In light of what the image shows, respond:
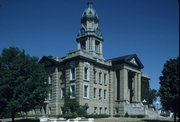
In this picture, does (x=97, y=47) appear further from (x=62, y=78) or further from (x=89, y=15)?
(x=62, y=78)

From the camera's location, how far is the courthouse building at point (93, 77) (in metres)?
60.1

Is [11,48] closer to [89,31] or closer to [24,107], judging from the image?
[24,107]

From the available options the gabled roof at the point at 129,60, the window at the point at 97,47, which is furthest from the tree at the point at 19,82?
the window at the point at 97,47

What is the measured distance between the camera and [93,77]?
62.7 m

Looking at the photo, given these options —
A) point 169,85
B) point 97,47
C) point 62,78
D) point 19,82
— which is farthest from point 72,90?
point 169,85

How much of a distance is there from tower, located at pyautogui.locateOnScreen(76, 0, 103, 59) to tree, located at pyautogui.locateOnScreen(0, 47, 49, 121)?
21.2 metres

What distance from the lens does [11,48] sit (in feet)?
162

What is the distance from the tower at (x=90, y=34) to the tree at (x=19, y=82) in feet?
69.7

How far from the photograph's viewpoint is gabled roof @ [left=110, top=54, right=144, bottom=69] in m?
65.6

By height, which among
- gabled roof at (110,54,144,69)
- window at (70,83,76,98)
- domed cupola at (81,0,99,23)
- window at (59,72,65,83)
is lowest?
window at (70,83,76,98)

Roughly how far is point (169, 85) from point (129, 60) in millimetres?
21087

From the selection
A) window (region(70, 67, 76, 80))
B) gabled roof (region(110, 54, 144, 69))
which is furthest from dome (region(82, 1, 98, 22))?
window (region(70, 67, 76, 80))

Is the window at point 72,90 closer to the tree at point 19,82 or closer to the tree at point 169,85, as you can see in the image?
the tree at point 19,82

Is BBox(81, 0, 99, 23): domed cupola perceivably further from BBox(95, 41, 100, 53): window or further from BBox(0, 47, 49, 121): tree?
BBox(0, 47, 49, 121): tree
